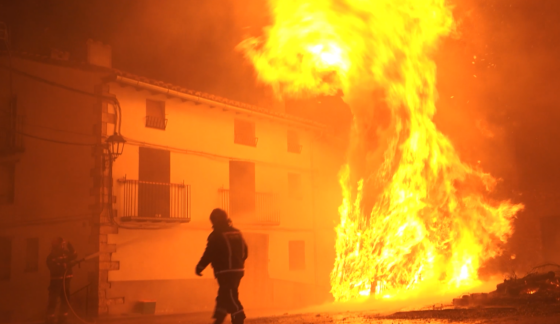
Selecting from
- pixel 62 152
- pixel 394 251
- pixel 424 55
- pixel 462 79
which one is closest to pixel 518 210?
pixel 462 79

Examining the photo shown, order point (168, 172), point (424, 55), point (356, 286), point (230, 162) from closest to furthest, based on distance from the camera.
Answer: point (424, 55) < point (356, 286) < point (168, 172) < point (230, 162)

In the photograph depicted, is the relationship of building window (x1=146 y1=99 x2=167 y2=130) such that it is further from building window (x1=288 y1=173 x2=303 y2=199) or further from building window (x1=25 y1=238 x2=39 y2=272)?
building window (x1=288 y1=173 x2=303 y2=199)

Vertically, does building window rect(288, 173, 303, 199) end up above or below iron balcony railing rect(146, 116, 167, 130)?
below

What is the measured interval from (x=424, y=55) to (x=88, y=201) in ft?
36.1

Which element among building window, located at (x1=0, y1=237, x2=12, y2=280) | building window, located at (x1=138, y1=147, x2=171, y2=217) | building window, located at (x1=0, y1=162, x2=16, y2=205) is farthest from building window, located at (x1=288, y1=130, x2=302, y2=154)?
building window, located at (x1=0, y1=237, x2=12, y2=280)

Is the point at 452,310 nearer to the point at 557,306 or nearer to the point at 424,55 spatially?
the point at 557,306

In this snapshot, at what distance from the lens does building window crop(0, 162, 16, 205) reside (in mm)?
19266

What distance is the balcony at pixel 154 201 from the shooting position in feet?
61.5

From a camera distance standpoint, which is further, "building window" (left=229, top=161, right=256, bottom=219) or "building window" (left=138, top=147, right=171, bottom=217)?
"building window" (left=229, top=161, right=256, bottom=219)

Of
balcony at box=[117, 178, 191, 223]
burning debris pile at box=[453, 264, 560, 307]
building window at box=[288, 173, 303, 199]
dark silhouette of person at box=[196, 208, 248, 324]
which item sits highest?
building window at box=[288, 173, 303, 199]

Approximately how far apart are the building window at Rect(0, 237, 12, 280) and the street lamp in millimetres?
4417

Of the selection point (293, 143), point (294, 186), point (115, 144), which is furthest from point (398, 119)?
point (294, 186)

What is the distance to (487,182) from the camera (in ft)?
63.0

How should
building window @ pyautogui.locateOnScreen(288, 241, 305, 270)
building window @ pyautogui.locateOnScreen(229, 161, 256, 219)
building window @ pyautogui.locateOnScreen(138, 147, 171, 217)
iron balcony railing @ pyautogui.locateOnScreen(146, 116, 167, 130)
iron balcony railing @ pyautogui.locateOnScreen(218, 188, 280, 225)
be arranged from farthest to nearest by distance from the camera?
building window @ pyautogui.locateOnScreen(288, 241, 305, 270) < iron balcony railing @ pyautogui.locateOnScreen(218, 188, 280, 225) < building window @ pyautogui.locateOnScreen(229, 161, 256, 219) < iron balcony railing @ pyautogui.locateOnScreen(146, 116, 167, 130) < building window @ pyautogui.locateOnScreen(138, 147, 171, 217)
